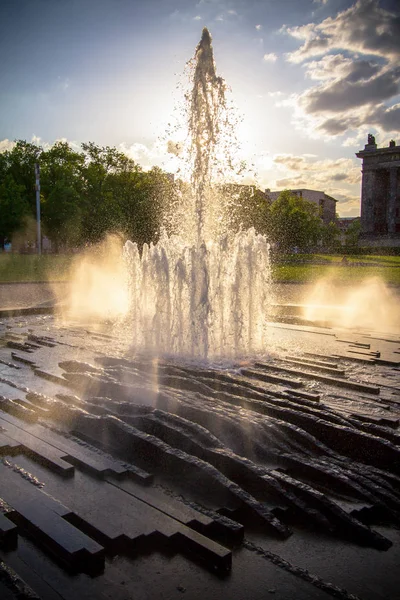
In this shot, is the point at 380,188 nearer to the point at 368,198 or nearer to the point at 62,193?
the point at 368,198

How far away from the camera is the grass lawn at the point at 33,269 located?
961 inches

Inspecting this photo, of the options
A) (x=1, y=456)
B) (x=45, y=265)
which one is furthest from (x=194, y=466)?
(x=45, y=265)

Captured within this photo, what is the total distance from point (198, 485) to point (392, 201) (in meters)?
63.0

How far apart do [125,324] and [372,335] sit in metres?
5.09

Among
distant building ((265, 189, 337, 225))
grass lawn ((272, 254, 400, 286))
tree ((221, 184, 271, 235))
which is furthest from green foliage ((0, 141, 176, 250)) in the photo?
distant building ((265, 189, 337, 225))

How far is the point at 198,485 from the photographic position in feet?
12.2

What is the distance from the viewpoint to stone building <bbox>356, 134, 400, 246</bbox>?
199ft

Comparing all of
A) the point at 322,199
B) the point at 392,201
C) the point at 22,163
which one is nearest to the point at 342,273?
the point at 22,163

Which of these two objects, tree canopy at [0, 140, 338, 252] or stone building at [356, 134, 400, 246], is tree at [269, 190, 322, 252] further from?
stone building at [356, 134, 400, 246]

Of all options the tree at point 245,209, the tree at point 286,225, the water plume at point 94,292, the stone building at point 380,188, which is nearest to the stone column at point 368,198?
the stone building at point 380,188

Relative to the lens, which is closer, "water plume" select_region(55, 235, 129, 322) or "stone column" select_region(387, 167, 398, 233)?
"water plume" select_region(55, 235, 129, 322)

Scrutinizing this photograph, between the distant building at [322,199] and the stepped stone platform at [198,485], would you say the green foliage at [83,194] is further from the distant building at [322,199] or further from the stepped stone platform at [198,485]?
the distant building at [322,199]

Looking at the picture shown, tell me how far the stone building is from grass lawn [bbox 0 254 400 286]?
1245 inches

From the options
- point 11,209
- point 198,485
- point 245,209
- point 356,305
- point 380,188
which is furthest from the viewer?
point 380,188
